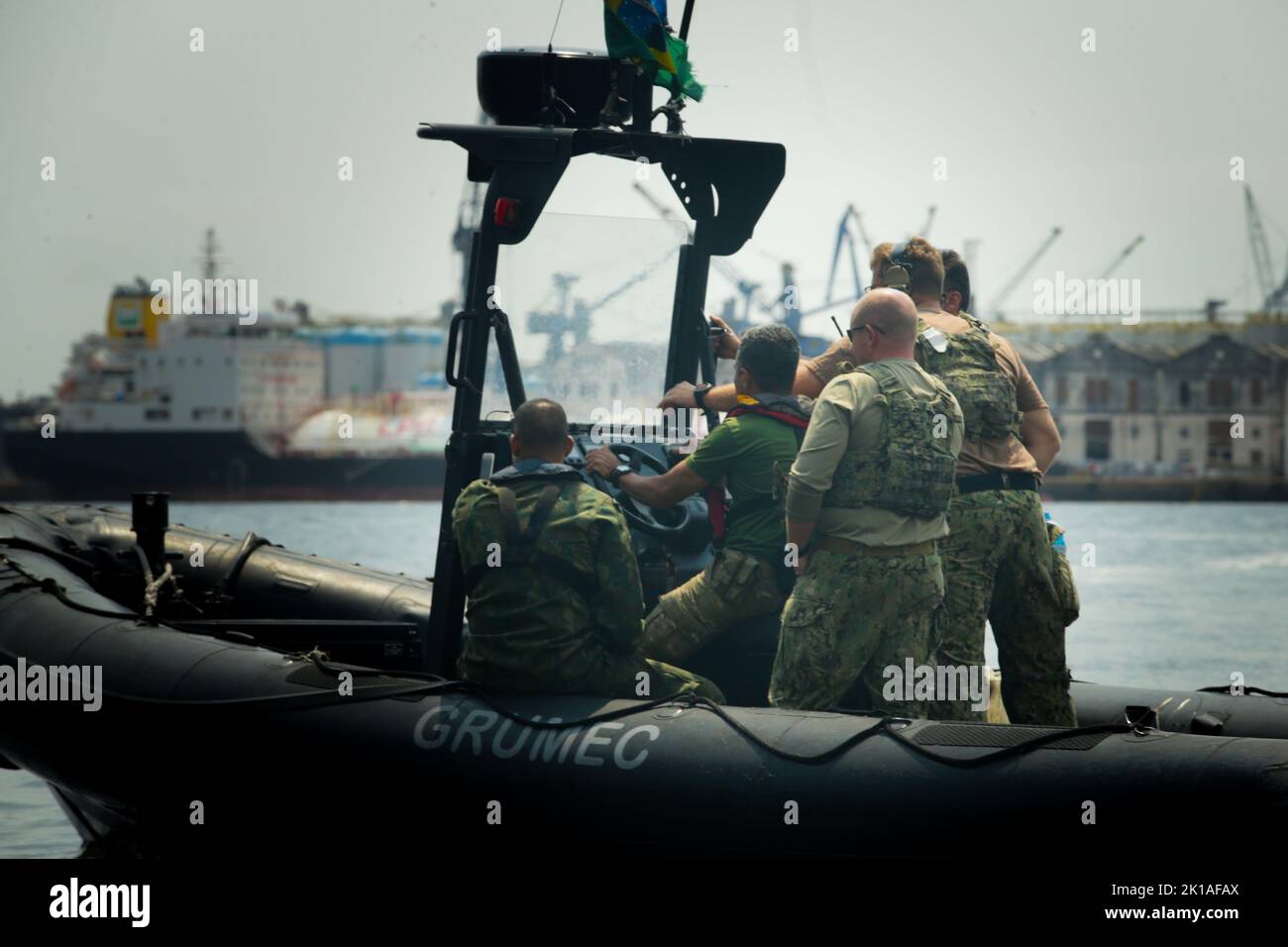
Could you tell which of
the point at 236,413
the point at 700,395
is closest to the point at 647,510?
the point at 700,395

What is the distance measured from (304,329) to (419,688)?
105674 millimetres

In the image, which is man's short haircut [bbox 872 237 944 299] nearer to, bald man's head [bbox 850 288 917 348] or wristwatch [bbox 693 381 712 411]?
bald man's head [bbox 850 288 917 348]

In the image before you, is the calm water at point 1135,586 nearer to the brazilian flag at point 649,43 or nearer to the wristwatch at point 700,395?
the wristwatch at point 700,395

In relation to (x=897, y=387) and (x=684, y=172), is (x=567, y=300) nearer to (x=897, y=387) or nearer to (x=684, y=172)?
(x=684, y=172)

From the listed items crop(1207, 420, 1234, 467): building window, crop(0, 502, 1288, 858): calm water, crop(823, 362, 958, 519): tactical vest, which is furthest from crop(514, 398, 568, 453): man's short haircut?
crop(1207, 420, 1234, 467): building window

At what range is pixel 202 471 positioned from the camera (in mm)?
81062

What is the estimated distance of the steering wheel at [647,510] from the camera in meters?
6.18

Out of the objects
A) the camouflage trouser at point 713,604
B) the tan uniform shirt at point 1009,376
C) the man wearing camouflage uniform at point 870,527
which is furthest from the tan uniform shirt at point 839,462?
the camouflage trouser at point 713,604

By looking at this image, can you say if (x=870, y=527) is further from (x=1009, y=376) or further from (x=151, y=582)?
(x=151, y=582)

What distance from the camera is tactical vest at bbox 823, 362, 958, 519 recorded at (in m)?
4.88

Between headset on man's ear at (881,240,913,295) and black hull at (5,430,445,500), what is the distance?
2898 inches

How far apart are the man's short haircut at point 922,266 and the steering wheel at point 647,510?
1293mm

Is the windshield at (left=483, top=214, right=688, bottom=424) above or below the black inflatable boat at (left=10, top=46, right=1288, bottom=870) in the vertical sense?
above

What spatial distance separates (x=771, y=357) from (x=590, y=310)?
1393 millimetres
